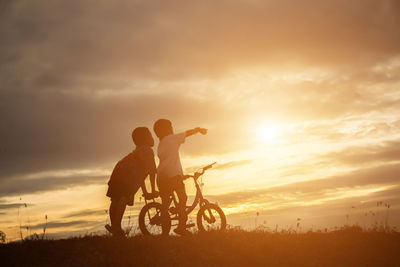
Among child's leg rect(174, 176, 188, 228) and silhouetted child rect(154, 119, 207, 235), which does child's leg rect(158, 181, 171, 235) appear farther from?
child's leg rect(174, 176, 188, 228)

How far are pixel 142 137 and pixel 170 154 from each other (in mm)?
886

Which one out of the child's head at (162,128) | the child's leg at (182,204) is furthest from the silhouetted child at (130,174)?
the child's leg at (182,204)

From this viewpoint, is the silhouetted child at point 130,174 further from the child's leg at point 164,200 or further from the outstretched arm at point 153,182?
the child's leg at point 164,200

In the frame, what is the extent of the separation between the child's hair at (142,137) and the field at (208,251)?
95.5 inches

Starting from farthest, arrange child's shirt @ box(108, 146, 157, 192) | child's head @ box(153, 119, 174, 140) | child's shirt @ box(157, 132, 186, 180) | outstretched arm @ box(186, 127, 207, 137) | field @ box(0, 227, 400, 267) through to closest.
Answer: child's head @ box(153, 119, 174, 140) < child's shirt @ box(108, 146, 157, 192) < child's shirt @ box(157, 132, 186, 180) < outstretched arm @ box(186, 127, 207, 137) < field @ box(0, 227, 400, 267)

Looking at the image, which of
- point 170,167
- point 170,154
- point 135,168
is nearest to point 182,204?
point 170,167

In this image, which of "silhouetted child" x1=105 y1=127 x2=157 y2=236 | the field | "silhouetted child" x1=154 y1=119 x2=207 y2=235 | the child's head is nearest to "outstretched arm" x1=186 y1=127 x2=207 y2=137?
"silhouetted child" x1=154 y1=119 x2=207 y2=235

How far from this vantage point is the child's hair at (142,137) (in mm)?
11727

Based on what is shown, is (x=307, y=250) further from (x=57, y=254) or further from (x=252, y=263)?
(x=57, y=254)

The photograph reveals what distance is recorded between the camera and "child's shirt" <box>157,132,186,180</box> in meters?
11.5

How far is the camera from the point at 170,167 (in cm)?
1158

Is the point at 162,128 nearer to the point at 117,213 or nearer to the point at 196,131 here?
the point at 196,131

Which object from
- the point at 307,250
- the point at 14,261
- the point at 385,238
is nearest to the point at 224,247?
the point at 307,250

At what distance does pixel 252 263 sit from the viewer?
10.4m
